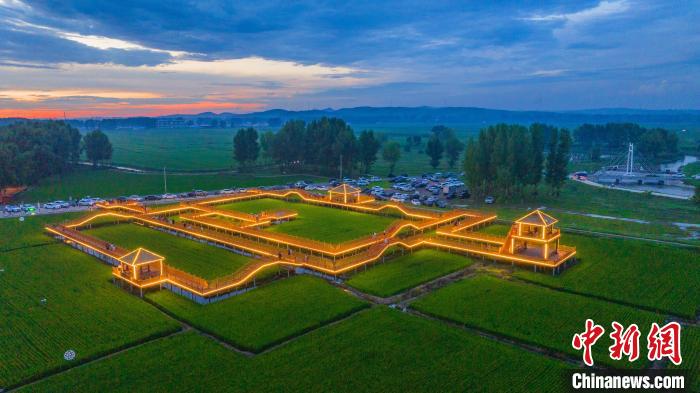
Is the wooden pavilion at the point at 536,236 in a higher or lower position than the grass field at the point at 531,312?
higher

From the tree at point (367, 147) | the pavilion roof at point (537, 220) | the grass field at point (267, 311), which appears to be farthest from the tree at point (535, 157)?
the grass field at point (267, 311)

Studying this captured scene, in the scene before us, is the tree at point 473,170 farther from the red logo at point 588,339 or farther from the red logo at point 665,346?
the red logo at point 665,346

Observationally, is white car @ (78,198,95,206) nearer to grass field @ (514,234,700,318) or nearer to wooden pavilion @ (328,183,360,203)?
wooden pavilion @ (328,183,360,203)

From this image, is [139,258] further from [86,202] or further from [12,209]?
[86,202]

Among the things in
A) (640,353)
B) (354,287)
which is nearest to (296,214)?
(354,287)

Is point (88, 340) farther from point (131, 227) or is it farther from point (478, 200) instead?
point (478, 200)

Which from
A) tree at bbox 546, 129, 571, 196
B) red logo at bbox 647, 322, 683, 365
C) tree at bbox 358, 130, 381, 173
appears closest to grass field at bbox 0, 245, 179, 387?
red logo at bbox 647, 322, 683, 365

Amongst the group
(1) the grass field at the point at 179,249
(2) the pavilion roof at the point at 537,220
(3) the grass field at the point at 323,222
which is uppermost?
(2) the pavilion roof at the point at 537,220
